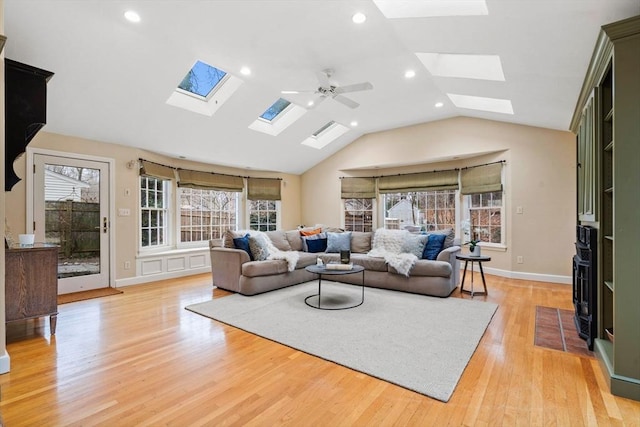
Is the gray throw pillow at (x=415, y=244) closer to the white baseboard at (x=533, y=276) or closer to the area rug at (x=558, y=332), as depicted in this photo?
the area rug at (x=558, y=332)

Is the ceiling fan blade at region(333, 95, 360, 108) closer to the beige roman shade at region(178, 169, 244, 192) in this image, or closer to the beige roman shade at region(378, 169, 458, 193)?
the beige roman shade at region(378, 169, 458, 193)

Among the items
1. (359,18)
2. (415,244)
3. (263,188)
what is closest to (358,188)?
(263,188)

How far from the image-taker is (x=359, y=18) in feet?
9.70

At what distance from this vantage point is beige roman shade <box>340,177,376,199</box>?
7.47 meters

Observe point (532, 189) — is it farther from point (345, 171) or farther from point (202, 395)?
point (202, 395)

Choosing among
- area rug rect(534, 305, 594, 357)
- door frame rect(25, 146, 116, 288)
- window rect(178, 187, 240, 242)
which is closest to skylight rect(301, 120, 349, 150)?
window rect(178, 187, 240, 242)

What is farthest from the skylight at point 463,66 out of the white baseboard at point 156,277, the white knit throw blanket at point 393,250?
the white baseboard at point 156,277

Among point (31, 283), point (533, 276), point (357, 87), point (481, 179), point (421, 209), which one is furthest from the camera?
point (421, 209)

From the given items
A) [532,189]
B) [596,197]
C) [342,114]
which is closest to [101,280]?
[342,114]

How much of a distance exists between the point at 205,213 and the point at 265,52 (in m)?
3.96

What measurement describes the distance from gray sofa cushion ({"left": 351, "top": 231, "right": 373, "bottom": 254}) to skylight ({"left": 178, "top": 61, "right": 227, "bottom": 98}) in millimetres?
3367

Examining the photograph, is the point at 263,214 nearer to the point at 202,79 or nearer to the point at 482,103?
the point at 202,79

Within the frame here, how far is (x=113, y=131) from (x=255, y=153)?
8.30 feet

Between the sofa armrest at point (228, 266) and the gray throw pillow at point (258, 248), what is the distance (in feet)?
0.49
